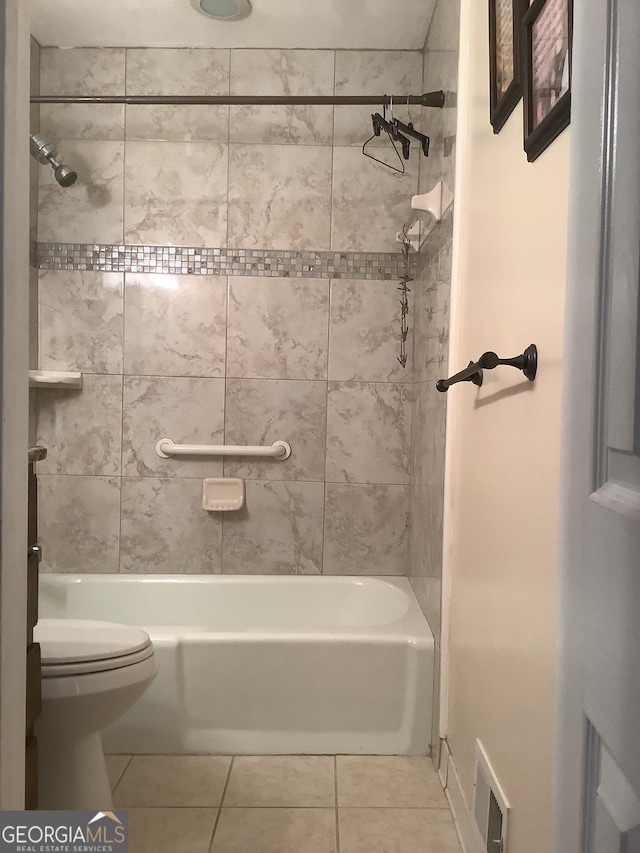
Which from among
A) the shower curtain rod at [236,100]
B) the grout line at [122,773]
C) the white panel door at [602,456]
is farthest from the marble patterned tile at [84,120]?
the white panel door at [602,456]

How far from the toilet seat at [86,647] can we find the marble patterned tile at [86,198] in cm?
161

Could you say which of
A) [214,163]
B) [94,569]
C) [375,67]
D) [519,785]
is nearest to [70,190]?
[214,163]

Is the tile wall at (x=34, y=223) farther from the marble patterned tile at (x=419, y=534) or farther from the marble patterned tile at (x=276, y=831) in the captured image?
the marble patterned tile at (x=276, y=831)

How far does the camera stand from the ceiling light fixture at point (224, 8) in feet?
7.87

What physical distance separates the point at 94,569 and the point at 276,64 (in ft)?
7.19

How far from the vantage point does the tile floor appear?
67.5 inches

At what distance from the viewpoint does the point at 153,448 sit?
2.81m

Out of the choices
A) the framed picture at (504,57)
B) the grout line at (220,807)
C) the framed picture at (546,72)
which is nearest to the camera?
the framed picture at (546,72)

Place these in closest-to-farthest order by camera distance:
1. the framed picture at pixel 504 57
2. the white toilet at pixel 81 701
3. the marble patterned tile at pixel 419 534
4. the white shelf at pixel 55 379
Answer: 1. the framed picture at pixel 504 57
2. the white toilet at pixel 81 701
3. the marble patterned tile at pixel 419 534
4. the white shelf at pixel 55 379

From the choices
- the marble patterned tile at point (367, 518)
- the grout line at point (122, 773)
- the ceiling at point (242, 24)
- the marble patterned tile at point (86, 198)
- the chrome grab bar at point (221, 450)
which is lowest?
the grout line at point (122, 773)

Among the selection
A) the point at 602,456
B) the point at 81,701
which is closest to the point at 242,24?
the point at 81,701

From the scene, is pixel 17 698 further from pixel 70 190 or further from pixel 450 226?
pixel 70 190

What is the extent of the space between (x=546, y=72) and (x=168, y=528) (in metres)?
2.18

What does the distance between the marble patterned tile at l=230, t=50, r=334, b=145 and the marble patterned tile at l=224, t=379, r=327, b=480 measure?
0.99m
